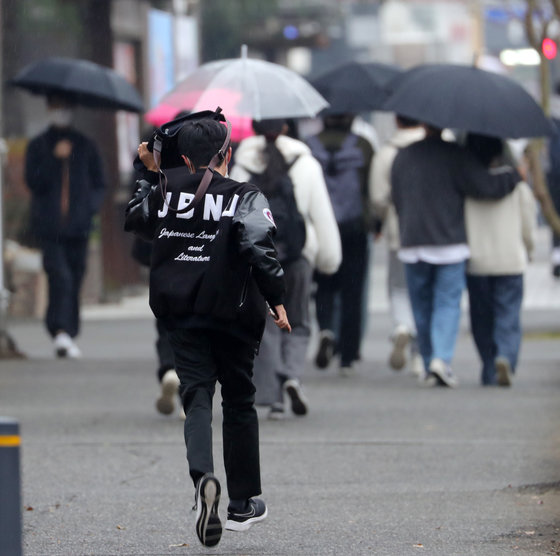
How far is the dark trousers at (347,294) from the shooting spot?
35.6ft

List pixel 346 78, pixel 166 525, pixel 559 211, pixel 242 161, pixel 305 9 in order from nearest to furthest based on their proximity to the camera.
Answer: pixel 166 525 → pixel 242 161 → pixel 346 78 → pixel 559 211 → pixel 305 9

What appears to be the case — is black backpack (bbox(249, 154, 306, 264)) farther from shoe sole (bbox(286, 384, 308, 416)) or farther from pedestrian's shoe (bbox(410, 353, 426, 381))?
pedestrian's shoe (bbox(410, 353, 426, 381))

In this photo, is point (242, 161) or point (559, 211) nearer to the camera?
point (242, 161)

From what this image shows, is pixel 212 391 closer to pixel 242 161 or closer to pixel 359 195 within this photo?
pixel 242 161

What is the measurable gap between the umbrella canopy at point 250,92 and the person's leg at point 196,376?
2906mm

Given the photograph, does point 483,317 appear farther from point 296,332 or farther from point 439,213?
point 296,332

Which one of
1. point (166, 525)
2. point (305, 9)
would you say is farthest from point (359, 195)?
point (305, 9)

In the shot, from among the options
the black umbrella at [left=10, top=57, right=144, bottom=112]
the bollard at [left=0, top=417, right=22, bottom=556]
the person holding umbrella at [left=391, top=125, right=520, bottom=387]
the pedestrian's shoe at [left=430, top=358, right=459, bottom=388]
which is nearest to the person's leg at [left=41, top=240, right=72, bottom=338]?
the black umbrella at [left=10, top=57, right=144, bottom=112]

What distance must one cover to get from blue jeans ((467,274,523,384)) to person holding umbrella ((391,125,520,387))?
0.23 meters

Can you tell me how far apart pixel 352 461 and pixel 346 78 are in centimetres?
477

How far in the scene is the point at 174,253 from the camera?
18.3 feet

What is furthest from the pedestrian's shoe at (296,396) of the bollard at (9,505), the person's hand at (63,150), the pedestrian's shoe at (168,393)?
the bollard at (9,505)

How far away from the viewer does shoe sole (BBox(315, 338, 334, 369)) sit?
440 inches

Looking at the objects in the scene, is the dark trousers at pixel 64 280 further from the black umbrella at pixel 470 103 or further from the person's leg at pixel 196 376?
the person's leg at pixel 196 376
